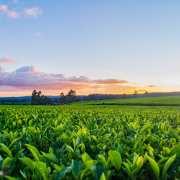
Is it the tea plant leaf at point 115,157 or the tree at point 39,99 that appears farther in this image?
the tree at point 39,99

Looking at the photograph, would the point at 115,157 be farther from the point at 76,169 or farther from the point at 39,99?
the point at 39,99

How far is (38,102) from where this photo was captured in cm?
13338

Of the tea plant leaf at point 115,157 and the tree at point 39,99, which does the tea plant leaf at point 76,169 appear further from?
the tree at point 39,99

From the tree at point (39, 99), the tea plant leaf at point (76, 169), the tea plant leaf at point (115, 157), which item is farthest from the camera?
the tree at point (39, 99)

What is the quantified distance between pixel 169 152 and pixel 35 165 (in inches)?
58.6

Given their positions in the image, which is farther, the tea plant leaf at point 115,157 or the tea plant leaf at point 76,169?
the tea plant leaf at point 115,157

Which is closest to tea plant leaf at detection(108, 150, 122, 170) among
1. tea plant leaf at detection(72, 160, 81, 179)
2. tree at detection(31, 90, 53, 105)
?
tea plant leaf at detection(72, 160, 81, 179)

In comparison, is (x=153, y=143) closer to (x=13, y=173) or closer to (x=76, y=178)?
(x=76, y=178)

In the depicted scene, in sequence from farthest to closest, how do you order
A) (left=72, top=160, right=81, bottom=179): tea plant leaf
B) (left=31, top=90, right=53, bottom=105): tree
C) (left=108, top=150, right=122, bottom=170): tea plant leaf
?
(left=31, top=90, right=53, bottom=105): tree → (left=108, top=150, right=122, bottom=170): tea plant leaf → (left=72, top=160, right=81, bottom=179): tea plant leaf

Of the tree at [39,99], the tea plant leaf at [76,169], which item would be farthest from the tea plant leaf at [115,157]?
the tree at [39,99]

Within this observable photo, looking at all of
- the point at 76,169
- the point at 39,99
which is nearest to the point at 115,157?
the point at 76,169

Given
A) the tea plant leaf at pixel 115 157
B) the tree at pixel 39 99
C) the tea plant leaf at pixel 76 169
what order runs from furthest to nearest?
the tree at pixel 39 99 → the tea plant leaf at pixel 115 157 → the tea plant leaf at pixel 76 169

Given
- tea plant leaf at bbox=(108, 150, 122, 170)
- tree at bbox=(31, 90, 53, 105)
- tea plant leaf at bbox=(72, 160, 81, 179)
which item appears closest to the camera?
tea plant leaf at bbox=(72, 160, 81, 179)

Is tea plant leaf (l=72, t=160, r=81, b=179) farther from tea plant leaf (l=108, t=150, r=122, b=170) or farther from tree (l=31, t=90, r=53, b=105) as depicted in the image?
tree (l=31, t=90, r=53, b=105)
